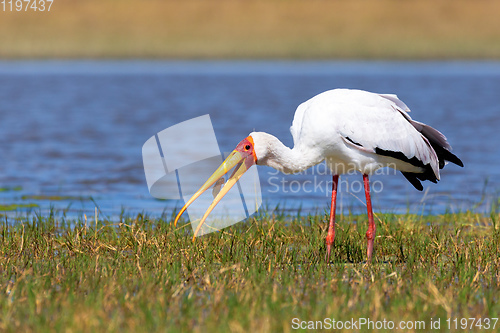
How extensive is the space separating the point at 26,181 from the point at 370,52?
168 feet

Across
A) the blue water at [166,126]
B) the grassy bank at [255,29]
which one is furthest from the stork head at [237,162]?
the grassy bank at [255,29]

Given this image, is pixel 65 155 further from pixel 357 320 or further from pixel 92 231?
pixel 357 320

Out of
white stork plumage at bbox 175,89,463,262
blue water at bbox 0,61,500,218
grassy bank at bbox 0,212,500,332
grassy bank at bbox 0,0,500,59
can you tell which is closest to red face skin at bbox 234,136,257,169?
white stork plumage at bbox 175,89,463,262

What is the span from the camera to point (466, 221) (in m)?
8.96

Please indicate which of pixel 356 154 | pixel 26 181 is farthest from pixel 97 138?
pixel 356 154

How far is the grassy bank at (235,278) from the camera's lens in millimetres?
4824

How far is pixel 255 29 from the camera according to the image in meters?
67.7

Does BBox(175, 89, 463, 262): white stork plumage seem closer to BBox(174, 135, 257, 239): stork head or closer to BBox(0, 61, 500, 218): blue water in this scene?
BBox(174, 135, 257, 239): stork head

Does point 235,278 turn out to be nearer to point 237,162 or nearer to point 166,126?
point 237,162

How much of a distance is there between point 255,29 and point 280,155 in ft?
203

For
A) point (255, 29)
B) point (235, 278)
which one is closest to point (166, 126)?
point (235, 278)

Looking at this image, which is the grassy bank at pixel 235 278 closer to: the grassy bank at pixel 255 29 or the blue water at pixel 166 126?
the blue water at pixel 166 126

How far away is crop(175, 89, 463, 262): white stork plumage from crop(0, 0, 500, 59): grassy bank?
5095 cm

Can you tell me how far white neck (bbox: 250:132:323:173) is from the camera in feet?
21.7
